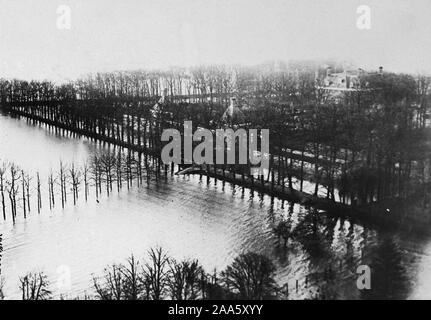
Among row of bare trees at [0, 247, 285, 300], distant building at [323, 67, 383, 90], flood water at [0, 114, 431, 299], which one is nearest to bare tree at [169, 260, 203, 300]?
row of bare trees at [0, 247, 285, 300]

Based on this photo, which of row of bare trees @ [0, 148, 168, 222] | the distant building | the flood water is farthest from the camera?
the distant building

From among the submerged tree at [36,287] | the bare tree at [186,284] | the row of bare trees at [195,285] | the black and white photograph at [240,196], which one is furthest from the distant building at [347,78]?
the submerged tree at [36,287]

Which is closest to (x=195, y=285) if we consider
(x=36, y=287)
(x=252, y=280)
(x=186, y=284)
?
(x=186, y=284)

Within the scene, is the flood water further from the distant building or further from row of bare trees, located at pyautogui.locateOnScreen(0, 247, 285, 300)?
the distant building

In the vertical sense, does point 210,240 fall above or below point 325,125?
below

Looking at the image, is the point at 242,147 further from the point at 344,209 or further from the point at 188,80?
the point at 188,80

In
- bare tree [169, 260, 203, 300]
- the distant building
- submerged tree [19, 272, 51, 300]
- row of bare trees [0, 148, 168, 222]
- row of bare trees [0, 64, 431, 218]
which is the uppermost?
the distant building

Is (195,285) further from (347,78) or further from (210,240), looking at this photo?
(347,78)

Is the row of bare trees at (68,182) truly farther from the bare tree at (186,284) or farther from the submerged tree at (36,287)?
the bare tree at (186,284)

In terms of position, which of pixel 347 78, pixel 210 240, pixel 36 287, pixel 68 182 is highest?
pixel 347 78

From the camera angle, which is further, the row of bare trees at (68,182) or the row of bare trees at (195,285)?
the row of bare trees at (68,182)
